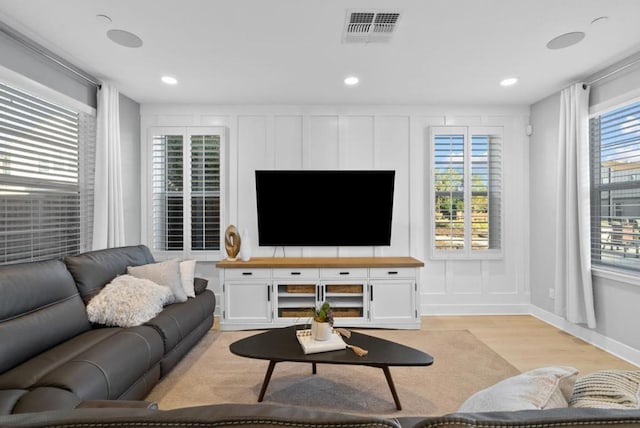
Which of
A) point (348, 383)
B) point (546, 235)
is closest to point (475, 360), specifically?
point (348, 383)

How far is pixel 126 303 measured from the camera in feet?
8.61

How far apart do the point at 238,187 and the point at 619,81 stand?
4070 millimetres

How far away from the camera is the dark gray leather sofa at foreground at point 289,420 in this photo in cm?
54

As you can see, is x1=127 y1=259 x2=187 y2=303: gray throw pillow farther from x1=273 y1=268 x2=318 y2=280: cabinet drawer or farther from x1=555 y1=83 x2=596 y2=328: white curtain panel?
x1=555 y1=83 x2=596 y2=328: white curtain panel

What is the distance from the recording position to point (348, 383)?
2.66 m

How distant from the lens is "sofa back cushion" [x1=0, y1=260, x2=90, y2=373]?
6.31 ft

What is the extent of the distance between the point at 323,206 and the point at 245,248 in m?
1.05

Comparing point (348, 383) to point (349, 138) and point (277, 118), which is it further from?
point (277, 118)

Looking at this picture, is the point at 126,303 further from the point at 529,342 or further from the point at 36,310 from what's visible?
the point at 529,342

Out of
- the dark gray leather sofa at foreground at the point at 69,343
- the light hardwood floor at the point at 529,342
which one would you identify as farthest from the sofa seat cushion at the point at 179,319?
the light hardwood floor at the point at 529,342

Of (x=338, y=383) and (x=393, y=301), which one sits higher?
(x=393, y=301)

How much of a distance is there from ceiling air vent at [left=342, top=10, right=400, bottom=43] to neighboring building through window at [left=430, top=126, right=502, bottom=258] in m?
2.02

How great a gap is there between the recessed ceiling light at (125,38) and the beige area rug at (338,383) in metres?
2.68

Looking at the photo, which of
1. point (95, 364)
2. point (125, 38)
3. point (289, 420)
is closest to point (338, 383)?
point (95, 364)
